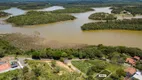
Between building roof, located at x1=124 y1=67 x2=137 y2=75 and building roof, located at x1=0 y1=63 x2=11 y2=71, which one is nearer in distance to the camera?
building roof, located at x1=124 y1=67 x2=137 y2=75

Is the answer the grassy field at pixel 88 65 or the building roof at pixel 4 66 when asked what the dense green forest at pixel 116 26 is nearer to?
the grassy field at pixel 88 65

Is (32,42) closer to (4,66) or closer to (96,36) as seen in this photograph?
(96,36)

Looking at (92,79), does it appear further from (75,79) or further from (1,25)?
(1,25)

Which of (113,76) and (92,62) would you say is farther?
(92,62)

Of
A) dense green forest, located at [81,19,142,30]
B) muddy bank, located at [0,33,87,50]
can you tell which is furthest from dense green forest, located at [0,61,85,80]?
dense green forest, located at [81,19,142,30]

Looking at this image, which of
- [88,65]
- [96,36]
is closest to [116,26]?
[96,36]

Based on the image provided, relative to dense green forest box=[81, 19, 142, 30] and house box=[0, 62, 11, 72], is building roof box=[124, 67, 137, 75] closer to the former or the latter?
house box=[0, 62, 11, 72]

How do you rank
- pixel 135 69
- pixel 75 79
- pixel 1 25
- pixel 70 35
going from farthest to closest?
pixel 1 25
pixel 70 35
pixel 135 69
pixel 75 79

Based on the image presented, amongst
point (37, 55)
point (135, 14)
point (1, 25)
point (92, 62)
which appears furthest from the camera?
point (135, 14)

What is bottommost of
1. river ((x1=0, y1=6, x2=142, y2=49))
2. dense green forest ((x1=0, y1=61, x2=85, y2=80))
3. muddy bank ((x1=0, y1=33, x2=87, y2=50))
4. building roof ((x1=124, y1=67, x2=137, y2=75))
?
river ((x1=0, y1=6, x2=142, y2=49))

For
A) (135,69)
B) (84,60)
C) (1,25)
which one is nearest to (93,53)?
(84,60)

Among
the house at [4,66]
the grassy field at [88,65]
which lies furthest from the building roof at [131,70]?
the house at [4,66]
